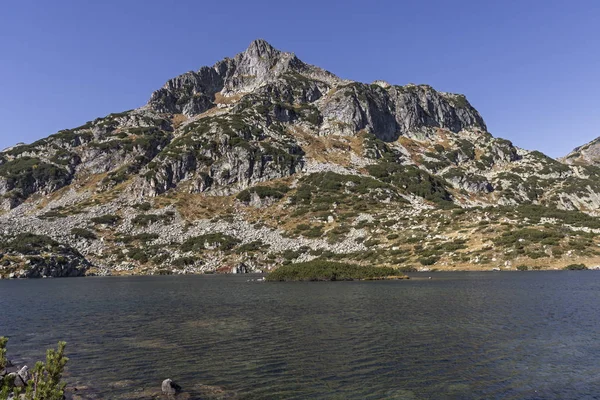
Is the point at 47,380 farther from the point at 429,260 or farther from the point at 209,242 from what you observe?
the point at 209,242

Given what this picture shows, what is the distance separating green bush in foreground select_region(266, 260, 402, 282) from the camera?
233 ft

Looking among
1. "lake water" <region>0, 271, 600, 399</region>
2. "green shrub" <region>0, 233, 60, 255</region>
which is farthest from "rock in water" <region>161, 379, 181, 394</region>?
"green shrub" <region>0, 233, 60, 255</region>

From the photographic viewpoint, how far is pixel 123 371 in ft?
61.2

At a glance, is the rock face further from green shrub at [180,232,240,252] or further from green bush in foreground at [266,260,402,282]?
green shrub at [180,232,240,252]

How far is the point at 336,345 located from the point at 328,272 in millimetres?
49178

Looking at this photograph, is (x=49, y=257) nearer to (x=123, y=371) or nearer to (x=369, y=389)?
(x=123, y=371)

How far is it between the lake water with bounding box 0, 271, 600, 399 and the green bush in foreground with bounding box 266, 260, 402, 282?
28.7 m

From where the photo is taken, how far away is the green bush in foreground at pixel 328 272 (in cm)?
7088

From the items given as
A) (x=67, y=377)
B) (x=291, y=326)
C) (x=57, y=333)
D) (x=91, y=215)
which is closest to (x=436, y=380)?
(x=291, y=326)

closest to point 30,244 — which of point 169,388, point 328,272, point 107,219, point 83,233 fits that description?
point 83,233

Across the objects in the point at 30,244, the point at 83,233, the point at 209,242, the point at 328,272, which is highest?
the point at 83,233

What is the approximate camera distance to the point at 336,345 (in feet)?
73.8

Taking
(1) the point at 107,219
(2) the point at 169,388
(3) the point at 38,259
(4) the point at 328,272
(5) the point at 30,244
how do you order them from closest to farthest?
(2) the point at 169,388
(4) the point at 328,272
(3) the point at 38,259
(5) the point at 30,244
(1) the point at 107,219

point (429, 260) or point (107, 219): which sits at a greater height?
point (107, 219)
